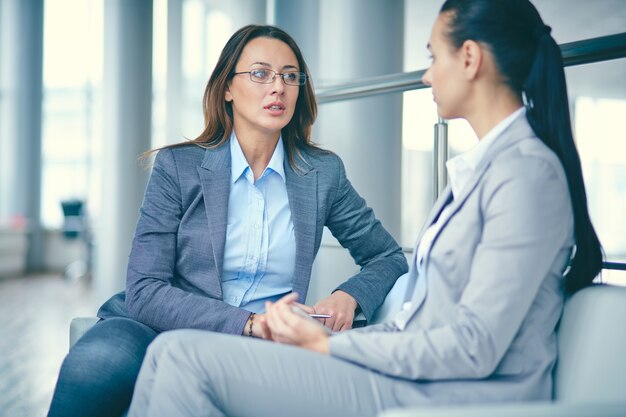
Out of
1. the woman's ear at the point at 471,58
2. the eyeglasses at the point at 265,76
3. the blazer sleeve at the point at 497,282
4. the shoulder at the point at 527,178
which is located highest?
the eyeglasses at the point at 265,76

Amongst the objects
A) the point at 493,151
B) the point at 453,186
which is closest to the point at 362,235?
the point at 453,186

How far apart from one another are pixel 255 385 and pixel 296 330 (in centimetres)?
16

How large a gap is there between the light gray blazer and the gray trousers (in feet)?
0.15

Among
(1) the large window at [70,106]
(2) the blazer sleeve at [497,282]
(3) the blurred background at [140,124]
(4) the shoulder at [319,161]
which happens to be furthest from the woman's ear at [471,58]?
(1) the large window at [70,106]

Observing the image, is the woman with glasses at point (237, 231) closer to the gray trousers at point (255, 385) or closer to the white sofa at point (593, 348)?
the gray trousers at point (255, 385)

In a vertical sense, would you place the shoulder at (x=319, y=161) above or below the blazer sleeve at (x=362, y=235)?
above

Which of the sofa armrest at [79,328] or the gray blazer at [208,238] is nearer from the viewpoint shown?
the gray blazer at [208,238]

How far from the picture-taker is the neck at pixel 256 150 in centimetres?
200

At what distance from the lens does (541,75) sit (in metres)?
1.25

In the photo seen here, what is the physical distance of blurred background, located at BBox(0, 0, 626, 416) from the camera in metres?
3.38

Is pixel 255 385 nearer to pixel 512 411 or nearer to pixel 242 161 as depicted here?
pixel 512 411

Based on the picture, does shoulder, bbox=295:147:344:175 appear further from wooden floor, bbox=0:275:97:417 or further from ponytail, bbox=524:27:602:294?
wooden floor, bbox=0:275:97:417

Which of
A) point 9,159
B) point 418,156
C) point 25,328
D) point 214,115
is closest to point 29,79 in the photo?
point 9,159

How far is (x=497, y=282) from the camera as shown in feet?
3.61
